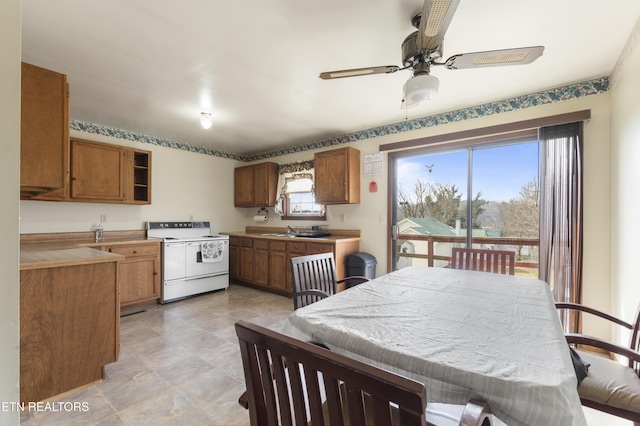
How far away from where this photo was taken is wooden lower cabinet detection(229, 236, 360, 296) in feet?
12.1

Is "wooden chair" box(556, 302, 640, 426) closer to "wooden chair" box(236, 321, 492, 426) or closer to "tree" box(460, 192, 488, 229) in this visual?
"wooden chair" box(236, 321, 492, 426)

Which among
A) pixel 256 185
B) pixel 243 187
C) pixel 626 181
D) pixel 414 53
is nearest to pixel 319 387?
pixel 414 53

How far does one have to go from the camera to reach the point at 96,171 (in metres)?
3.44

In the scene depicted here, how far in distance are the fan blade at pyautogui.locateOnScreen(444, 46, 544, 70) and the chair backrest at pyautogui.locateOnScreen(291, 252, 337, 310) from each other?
1595 mm

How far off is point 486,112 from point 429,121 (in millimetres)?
610

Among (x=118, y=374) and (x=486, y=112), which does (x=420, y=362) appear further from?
(x=486, y=112)

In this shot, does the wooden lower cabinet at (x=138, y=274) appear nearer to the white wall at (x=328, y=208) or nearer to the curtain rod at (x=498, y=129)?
the white wall at (x=328, y=208)

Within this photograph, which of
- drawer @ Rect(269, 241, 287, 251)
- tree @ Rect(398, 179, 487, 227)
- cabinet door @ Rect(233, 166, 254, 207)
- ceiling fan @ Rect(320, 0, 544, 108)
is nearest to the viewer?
ceiling fan @ Rect(320, 0, 544, 108)

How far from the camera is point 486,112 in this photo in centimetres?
299

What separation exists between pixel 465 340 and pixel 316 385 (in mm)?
671

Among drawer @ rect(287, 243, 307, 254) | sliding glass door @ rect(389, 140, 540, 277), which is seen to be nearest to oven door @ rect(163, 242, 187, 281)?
drawer @ rect(287, 243, 307, 254)

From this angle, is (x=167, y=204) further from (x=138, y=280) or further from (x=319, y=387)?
(x=319, y=387)

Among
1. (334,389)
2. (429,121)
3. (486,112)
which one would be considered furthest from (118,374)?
(486,112)

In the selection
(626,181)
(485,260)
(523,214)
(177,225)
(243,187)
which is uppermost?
(243,187)
